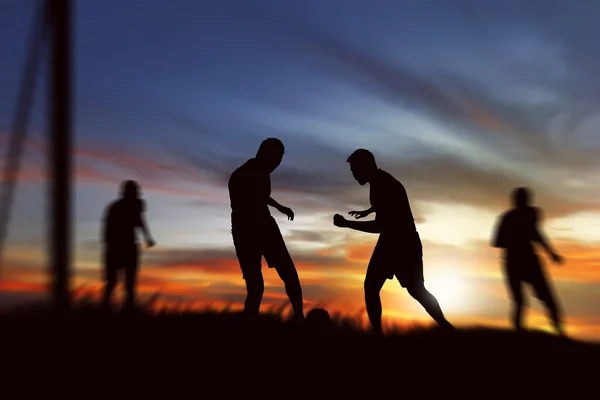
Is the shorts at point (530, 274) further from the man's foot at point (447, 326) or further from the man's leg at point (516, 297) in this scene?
the man's foot at point (447, 326)

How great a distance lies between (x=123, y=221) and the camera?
12.1 m

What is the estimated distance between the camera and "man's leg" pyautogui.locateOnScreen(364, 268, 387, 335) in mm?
9273

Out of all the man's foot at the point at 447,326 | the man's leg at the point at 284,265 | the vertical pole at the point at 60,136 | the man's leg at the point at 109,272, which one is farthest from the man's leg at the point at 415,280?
the man's leg at the point at 109,272

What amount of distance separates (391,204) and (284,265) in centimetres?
171

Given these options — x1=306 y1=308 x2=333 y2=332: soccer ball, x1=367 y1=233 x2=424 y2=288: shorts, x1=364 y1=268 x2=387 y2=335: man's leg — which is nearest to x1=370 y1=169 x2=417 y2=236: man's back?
x1=367 y1=233 x2=424 y2=288: shorts

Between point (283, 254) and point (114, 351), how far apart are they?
3.11 metres

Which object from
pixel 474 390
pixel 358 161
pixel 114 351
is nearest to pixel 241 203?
pixel 358 161

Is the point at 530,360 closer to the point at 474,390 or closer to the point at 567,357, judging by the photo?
the point at 567,357

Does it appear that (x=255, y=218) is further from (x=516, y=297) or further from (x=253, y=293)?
(x=516, y=297)

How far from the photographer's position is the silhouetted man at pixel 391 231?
9.07 meters

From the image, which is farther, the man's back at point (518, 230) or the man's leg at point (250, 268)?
the man's back at point (518, 230)

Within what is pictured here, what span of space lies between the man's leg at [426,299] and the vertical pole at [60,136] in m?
4.09

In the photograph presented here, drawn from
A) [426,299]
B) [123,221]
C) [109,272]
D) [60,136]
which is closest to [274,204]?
[426,299]

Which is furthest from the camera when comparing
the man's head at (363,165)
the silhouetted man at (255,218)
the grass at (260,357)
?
the silhouetted man at (255,218)
